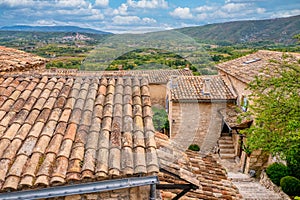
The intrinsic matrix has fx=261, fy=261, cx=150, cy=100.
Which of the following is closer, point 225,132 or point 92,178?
point 92,178

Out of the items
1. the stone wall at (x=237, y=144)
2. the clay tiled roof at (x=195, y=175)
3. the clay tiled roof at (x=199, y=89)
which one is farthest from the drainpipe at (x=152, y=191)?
the clay tiled roof at (x=199, y=89)

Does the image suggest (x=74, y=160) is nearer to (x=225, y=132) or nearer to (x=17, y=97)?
(x=17, y=97)

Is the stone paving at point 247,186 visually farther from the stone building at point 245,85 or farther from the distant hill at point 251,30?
the distant hill at point 251,30

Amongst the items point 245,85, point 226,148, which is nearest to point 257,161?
point 226,148

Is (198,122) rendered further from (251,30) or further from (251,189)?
(251,30)

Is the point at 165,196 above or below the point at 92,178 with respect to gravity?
below

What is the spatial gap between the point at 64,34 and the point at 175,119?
66.1 feet

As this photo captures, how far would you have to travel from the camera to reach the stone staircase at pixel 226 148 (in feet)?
53.4

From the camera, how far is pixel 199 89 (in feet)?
60.4

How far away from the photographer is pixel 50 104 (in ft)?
14.3

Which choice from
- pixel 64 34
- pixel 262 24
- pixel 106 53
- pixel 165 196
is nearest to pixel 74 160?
pixel 165 196

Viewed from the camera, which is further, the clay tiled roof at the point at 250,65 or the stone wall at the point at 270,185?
the clay tiled roof at the point at 250,65

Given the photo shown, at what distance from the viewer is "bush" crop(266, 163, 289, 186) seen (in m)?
11.3

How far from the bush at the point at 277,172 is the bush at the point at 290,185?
76 centimetres
